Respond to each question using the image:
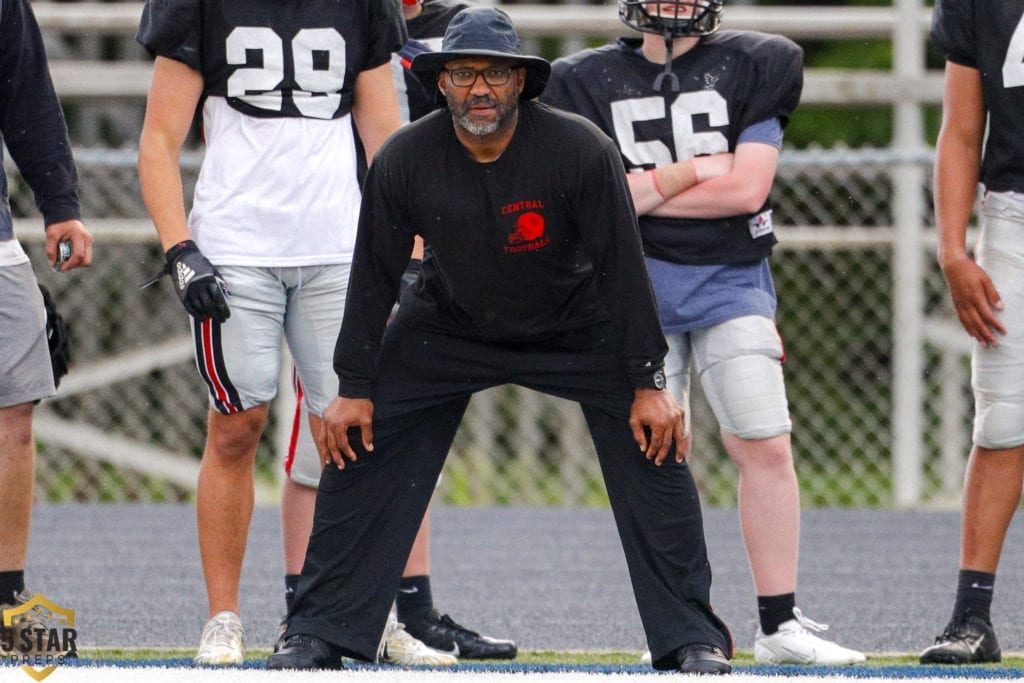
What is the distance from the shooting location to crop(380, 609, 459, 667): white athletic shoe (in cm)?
427

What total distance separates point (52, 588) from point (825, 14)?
5.32m

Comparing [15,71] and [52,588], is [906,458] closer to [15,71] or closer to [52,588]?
[52,588]

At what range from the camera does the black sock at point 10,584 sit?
4039 millimetres

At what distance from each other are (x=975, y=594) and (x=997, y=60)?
1.36 meters

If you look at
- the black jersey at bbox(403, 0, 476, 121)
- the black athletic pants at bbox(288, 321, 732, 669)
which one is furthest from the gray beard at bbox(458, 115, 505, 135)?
the black jersey at bbox(403, 0, 476, 121)

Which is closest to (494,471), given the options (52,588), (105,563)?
(105,563)

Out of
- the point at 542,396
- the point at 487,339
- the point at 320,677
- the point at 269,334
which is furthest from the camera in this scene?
the point at 542,396

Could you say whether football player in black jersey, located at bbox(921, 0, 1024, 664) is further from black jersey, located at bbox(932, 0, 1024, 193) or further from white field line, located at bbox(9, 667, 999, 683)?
white field line, located at bbox(9, 667, 999, 683)

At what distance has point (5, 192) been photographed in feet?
13.5

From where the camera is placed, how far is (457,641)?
175 inches

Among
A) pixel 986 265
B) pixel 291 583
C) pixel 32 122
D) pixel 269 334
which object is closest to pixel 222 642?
pixel 291 583

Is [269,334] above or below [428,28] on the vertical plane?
below

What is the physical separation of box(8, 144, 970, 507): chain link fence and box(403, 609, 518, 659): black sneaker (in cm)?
415

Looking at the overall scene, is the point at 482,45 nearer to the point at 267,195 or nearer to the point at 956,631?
the point at 267,195
